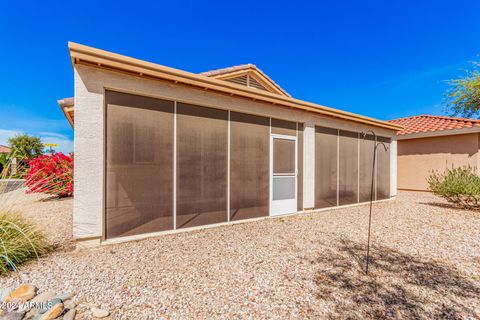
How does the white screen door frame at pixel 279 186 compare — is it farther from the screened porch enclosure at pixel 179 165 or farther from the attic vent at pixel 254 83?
the attic vent at pixel 254 83

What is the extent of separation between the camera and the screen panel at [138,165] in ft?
13.5

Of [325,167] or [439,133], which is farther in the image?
[439,133]

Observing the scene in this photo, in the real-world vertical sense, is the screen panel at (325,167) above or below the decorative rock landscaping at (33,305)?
above

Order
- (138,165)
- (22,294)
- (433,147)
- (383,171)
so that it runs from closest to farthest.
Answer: (22,294)
(138,165)
(383,171)
(433,147)

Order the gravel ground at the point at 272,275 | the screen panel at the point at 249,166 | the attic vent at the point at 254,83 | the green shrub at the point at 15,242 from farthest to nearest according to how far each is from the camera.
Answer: the attic vent at the point at 254,83
the screen panel at the point at 249,166
the green shrub at the point at 15,242
the gravel ground at the point at 272,275

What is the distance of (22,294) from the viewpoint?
2338mm

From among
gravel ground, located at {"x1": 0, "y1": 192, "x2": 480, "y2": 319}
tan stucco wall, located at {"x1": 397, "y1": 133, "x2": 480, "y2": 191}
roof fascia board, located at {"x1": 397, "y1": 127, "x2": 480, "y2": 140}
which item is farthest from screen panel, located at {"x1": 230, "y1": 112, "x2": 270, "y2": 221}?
tan stucco wall, located at {"x1": 397, "y1": 133, "x2": 480, "y2": 191}

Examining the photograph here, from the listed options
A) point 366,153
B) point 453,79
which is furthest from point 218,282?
point 453,79

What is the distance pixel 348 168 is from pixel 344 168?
24 cm

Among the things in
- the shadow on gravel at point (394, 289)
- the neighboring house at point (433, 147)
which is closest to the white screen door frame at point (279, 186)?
the shadow on gravel at point (394, 289)

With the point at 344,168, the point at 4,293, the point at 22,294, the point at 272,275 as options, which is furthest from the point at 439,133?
the point at 4,293

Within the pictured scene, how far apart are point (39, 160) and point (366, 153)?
1406 centimetres

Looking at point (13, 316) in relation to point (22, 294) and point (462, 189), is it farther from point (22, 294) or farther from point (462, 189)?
point (462, 189)

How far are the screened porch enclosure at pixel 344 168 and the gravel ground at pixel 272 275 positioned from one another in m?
2.52
